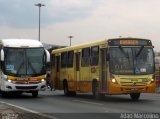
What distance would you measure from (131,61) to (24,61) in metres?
7.43

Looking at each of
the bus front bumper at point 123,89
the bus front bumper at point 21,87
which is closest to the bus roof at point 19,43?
the bus front bumper at point 21,87

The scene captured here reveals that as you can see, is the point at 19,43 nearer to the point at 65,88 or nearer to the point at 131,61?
the point at 65,88

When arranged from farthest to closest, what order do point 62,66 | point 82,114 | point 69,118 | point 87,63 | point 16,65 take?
1. point 62,66
2. point 16,65
3. point 87,63
4. point 82,114
5. point 69,118

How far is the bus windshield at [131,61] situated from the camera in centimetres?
2445

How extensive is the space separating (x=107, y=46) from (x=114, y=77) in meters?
1.53

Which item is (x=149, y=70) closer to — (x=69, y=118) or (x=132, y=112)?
(x=132, y=112)

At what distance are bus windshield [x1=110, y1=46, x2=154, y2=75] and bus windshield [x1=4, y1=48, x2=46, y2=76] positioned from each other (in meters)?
6.46

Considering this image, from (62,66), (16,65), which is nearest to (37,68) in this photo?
(16,65)

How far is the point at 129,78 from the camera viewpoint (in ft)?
79.9

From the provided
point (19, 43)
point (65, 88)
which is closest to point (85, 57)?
point (19, 43)

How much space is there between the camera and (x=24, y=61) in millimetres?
29516

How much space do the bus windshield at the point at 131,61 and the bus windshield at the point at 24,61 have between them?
6456 millimetres

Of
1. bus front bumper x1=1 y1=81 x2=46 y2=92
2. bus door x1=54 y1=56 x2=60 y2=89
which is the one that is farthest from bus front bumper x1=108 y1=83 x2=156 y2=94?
bus door x1=54 y1=56 x2=60 y2=89

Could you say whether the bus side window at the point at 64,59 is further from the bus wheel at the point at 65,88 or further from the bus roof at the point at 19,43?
the bus roof at the point at 19,43
